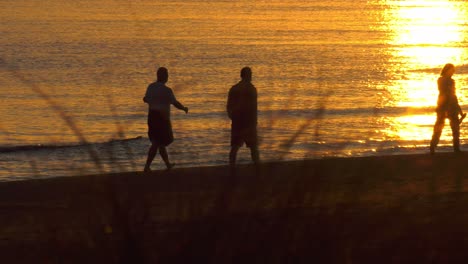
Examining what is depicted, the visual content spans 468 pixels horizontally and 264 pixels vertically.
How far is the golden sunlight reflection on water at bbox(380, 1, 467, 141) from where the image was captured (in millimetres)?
28250

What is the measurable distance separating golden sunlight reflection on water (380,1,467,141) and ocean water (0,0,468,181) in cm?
12

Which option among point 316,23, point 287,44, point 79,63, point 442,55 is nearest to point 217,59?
point 79,63

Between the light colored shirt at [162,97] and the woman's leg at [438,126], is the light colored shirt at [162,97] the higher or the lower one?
the higher one

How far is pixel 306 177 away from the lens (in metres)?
4.70

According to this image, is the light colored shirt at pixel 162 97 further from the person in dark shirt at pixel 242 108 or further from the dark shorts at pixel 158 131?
the person in dark shirt at pixel 242 108

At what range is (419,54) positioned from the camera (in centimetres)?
5656

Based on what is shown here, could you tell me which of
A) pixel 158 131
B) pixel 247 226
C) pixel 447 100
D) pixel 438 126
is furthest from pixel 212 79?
pixel 247 226

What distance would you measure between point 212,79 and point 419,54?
20609 mm

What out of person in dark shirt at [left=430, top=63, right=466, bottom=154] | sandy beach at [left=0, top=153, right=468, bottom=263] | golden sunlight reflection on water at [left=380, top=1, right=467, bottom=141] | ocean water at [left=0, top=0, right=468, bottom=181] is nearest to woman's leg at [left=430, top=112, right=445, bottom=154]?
person in dark shirt at [left=430, top=63, right=466, bottom=154]

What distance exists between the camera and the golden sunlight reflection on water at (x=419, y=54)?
28.2 m

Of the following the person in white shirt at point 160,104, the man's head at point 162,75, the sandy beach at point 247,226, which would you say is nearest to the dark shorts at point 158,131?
the person in white shirt at point 160,104

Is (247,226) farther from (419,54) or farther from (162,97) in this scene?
(419,54)

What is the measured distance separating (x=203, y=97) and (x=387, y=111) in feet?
21.0

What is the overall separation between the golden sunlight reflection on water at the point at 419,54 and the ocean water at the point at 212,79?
12cm
